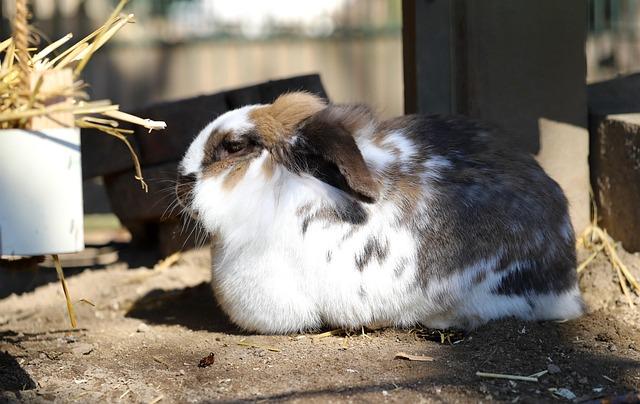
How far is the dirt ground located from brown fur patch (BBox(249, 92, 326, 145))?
101 cm

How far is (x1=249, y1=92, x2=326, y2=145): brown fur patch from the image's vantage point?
4359mm

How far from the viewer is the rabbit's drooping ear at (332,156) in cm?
405

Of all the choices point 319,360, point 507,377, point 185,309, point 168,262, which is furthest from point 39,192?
point 168,262

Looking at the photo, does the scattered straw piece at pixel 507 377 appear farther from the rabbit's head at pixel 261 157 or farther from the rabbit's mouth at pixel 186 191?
the rabbit's mouth at pixel 186 191

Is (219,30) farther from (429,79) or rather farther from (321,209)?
Answer: (321,209)

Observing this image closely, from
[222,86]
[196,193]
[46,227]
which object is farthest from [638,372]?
[222,86]

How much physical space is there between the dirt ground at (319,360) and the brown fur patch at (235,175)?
2.57 feet

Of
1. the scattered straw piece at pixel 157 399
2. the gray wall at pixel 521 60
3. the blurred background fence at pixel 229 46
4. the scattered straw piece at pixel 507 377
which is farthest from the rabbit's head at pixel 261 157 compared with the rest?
the blurred background fence at pixel 229 46

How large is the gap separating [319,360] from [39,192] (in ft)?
5.07

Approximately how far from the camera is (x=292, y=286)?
4332 mm

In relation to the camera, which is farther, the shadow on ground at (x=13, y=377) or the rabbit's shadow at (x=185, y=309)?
the rabbit's shadow at (x=185, y=309)

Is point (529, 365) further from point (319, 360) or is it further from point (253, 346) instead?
point (253, 346)

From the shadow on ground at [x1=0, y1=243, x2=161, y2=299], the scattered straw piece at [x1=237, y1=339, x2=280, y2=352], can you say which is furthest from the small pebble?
the shadow on ground at [x1=0, y1=243, x2=161, y2=299]

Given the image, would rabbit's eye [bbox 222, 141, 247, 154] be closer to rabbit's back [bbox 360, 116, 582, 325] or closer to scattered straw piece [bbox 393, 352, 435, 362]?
rabbit's back [bbox 360, 116, 582, 325]
